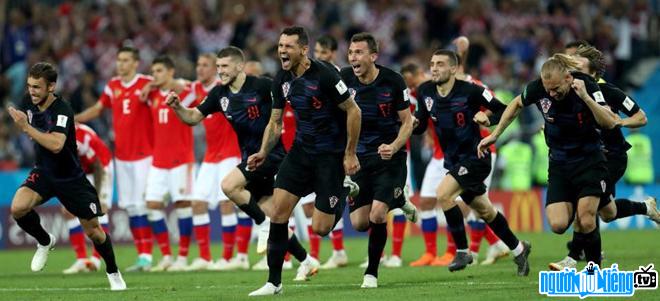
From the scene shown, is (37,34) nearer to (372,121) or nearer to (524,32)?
(524,32)

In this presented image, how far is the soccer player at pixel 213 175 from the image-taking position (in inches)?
747

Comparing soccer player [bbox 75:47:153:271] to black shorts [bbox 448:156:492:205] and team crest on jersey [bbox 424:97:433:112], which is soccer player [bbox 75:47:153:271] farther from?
black shorts [bbox 448:156:492:205]

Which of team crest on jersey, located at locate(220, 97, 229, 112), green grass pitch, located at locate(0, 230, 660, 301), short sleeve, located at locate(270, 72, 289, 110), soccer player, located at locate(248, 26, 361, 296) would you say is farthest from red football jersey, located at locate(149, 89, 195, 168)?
soccer player, located at locate(248, 26, 361, 296)

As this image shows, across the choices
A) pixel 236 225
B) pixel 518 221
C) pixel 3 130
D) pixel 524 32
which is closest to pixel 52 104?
pixel 236 225

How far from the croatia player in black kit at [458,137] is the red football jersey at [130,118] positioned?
4.71 m

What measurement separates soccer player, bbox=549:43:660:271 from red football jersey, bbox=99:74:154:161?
22.3 ft

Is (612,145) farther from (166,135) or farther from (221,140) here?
(166,135)

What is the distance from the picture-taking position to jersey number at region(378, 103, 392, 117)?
15.0 metres

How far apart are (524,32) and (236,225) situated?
1406cm

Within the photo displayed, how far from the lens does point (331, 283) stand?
1538 centimetres

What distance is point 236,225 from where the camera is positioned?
1942cm

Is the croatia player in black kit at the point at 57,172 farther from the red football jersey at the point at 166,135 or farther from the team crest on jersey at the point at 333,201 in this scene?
the red football jersey at the point at 166,135

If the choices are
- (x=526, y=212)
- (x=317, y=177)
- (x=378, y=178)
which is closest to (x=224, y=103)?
(x=378, y=178)

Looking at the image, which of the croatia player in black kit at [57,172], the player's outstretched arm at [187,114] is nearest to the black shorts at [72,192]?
the croatia player in black kit at [57,172]
